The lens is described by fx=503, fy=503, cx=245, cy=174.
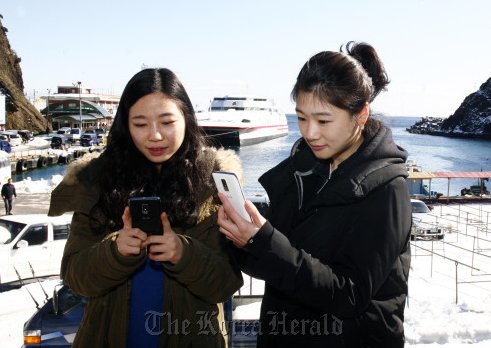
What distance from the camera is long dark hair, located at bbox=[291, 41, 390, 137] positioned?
1590mm

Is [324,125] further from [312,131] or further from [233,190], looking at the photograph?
[233,190]

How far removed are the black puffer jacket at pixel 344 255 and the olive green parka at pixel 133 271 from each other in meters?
0.22

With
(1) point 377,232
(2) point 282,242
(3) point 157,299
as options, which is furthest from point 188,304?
(1) point 377,232

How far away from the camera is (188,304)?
1.93 metres

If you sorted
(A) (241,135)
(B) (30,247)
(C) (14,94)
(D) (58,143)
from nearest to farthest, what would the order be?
(B) (30,247) → (D) (58,143) → (A) (241,135) → (C) (14,94)

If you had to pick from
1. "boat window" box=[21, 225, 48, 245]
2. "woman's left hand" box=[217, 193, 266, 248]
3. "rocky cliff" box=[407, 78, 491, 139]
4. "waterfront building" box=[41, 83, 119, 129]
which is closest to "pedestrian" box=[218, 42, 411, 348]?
"woman's left hand" box=[217, 193, 266, 248]

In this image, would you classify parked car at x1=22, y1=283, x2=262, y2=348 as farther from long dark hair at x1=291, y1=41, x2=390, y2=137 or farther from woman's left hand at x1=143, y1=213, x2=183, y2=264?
long dark hair at x1=291, y1=41, x2=390, y2=137

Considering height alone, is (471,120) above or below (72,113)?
below

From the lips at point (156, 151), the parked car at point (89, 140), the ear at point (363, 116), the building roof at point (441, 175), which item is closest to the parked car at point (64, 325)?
the lips at point (156, 151)

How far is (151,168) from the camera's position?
2.08 m

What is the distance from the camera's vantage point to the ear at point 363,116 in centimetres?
165

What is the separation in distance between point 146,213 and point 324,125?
644mm

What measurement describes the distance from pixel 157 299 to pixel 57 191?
57 centimetres

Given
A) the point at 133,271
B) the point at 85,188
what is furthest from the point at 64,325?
the point at 133,271
